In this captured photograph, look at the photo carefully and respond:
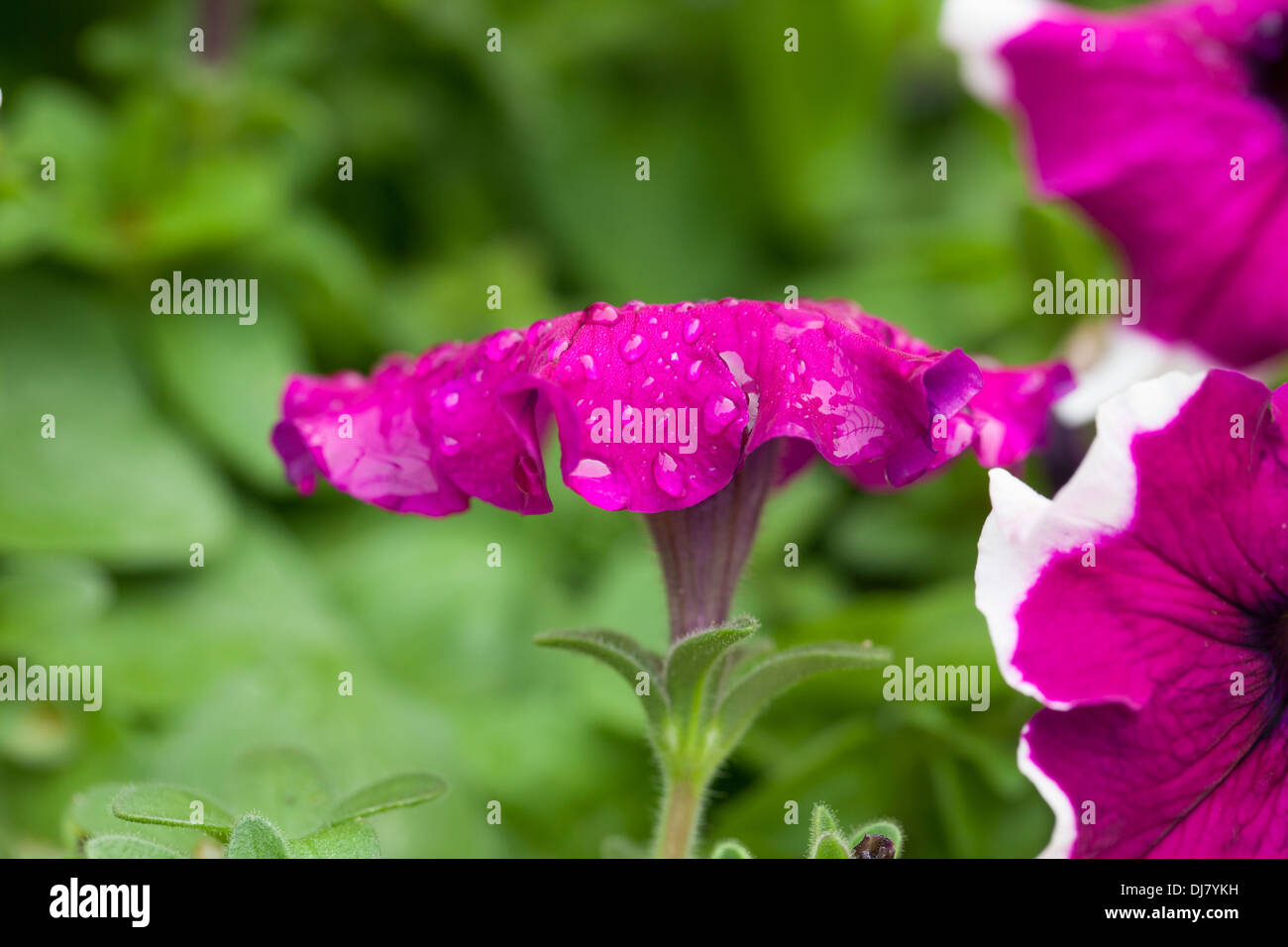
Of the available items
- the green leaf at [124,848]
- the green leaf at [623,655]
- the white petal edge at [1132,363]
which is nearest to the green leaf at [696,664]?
the green leaf at [623,655]

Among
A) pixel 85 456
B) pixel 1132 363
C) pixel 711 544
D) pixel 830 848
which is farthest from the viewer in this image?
pixel 85 456

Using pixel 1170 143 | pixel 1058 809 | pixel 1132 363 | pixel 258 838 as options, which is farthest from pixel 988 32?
pixel 258 838

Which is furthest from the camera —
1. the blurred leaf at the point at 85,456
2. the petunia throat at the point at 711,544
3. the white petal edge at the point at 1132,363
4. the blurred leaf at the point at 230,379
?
the blurred leaf at the point at 230,379

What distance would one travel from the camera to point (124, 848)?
530mm

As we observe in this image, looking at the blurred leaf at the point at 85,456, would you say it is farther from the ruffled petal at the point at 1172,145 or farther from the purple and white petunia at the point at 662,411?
the ruffled petal at the point at 1172,145

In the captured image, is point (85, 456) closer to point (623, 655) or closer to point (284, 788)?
point (284, 788)

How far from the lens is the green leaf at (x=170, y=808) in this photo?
52 centimetres

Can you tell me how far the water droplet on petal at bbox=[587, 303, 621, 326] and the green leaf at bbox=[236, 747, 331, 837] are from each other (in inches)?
10.6

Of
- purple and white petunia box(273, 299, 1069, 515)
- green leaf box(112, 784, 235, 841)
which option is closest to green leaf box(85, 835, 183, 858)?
green leaf box(112, 784, 235, 841)

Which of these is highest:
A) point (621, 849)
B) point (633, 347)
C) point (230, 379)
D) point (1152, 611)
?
point (230, 379)

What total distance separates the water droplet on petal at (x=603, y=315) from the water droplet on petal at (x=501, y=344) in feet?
0.11

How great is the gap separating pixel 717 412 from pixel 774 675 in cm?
13
